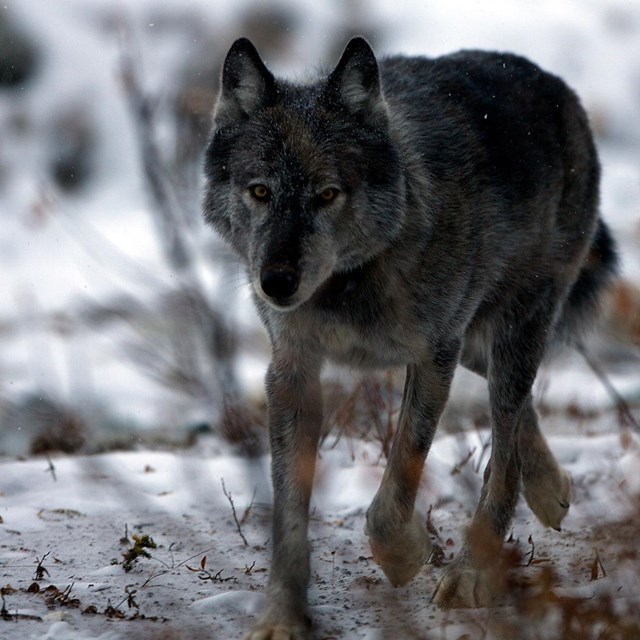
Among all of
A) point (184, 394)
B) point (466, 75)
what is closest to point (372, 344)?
point (466, 75)

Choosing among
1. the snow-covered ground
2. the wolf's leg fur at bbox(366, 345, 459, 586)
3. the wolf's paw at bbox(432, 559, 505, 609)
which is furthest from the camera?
the wolf's leg fur at bbox(366, 345, 459, 586)

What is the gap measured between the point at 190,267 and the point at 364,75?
1148 mm

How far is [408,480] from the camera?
393 centimetres

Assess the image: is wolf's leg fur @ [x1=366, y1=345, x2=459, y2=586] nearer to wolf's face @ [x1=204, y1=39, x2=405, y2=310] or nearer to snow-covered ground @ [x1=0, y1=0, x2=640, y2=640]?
snow-covered ground @ [x1=0, y1=0, x2=640, y2=640]

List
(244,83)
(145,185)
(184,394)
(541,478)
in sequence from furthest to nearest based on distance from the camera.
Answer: (184,394)
(145,185)
(541,478)
(244,83)

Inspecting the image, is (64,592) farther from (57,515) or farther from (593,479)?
(593,479)

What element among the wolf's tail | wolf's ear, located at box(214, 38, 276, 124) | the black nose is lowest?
the black nose

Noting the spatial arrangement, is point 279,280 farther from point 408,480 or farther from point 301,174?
point 408,480

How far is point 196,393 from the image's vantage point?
12.1ft

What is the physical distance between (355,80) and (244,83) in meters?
0.43

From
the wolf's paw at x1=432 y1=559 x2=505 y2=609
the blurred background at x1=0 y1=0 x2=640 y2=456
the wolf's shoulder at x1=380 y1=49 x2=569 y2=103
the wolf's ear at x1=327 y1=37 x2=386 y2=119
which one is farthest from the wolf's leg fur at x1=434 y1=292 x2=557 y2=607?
the wolf's ear at x1=327 y1=37 x2=386 y2=119

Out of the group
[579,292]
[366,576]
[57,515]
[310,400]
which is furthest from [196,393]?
[579,292]

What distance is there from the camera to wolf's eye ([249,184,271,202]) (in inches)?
143

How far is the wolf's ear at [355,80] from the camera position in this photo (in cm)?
385
